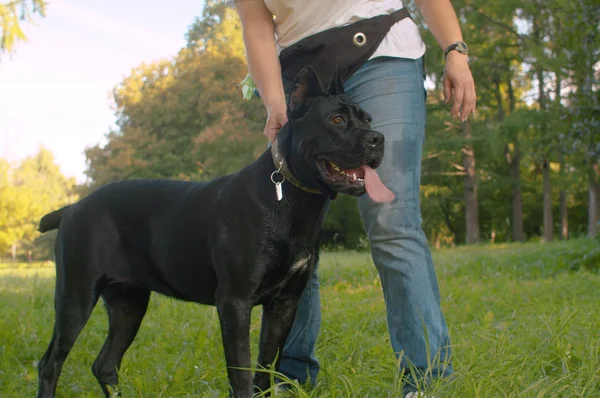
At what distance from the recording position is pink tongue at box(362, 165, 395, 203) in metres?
2.85

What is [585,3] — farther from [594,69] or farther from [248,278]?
[248,278]

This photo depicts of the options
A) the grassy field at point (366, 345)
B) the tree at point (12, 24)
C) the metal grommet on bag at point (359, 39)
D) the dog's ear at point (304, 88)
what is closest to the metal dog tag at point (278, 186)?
the dog's ear at point (304, 88)

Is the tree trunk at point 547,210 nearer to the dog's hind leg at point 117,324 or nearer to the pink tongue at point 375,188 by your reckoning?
the dog's hind leg at point 117,324

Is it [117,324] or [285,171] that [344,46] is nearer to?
[285,171]

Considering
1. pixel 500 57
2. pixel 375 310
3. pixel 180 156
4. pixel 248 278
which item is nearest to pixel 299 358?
pixel 248 278

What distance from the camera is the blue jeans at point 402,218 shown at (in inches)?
119

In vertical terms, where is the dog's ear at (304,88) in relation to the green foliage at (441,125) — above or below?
below

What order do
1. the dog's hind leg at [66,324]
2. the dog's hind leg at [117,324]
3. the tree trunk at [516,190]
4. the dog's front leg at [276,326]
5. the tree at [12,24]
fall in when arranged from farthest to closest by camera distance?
the tree trunk at [516,190]
the tree at [12,24]
the dog's hind leg at [117,324]
the dog's hind leg at [66,324]
the dog's front leg at [276,326]

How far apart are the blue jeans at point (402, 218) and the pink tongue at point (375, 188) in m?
0.14

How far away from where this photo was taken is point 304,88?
300 centimetres

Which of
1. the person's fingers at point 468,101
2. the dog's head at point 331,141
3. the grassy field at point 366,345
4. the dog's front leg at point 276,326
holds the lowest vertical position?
the grassy field at point 366,345

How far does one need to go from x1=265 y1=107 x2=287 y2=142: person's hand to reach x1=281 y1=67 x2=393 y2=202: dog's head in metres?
0.08

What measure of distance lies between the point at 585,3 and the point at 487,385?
8.84 m

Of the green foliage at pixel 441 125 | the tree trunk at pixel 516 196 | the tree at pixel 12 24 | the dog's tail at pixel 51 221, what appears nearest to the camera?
the dog's tail at pixel 51 221
